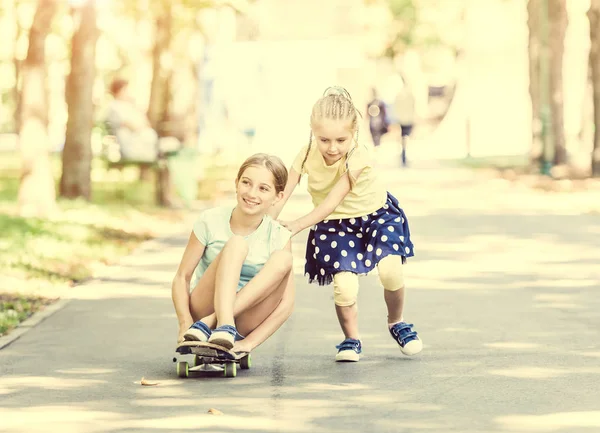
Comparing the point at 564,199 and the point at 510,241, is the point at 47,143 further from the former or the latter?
the point at 564,199

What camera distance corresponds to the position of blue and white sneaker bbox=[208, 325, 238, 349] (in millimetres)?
6996

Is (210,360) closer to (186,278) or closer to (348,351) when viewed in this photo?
(186,278)

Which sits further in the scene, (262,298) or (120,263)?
(120,263)

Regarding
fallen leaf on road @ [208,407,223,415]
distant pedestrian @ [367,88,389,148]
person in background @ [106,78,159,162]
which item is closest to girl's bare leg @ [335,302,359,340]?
fallen leaf on road @ [208,407,223,415]

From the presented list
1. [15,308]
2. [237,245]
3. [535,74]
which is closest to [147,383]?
[237,245]

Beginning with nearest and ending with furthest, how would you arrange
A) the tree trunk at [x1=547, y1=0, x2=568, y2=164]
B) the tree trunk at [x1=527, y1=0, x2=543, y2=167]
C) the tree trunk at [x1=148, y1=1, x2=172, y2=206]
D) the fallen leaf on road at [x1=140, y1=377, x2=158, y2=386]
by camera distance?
the fallen leaf on road at [x1=140, y1=377, x2=158, y2=386] → the tree trunk at [x1=148, y1=1, x2=172, y2=206] → the tree trunk at [x1=547, y1=0, x2=568, y2=164] → the tree trunk at [x1=527, y1=0, x2=543, y2=167]

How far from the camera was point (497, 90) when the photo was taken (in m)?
46.7

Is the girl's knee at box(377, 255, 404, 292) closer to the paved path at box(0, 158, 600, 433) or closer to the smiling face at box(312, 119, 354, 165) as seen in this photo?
the paved path at box(0, 158, 600, 433)

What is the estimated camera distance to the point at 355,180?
7.60 m

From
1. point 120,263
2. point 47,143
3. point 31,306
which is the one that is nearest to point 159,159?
point 47,143

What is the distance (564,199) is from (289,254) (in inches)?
566

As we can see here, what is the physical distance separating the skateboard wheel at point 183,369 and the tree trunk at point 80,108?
40.1ft

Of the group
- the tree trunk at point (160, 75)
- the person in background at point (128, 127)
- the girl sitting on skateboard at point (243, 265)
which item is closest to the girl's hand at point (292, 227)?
the girl sitting on skateboard at point (243, 265)

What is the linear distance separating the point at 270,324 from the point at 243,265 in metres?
0.34
